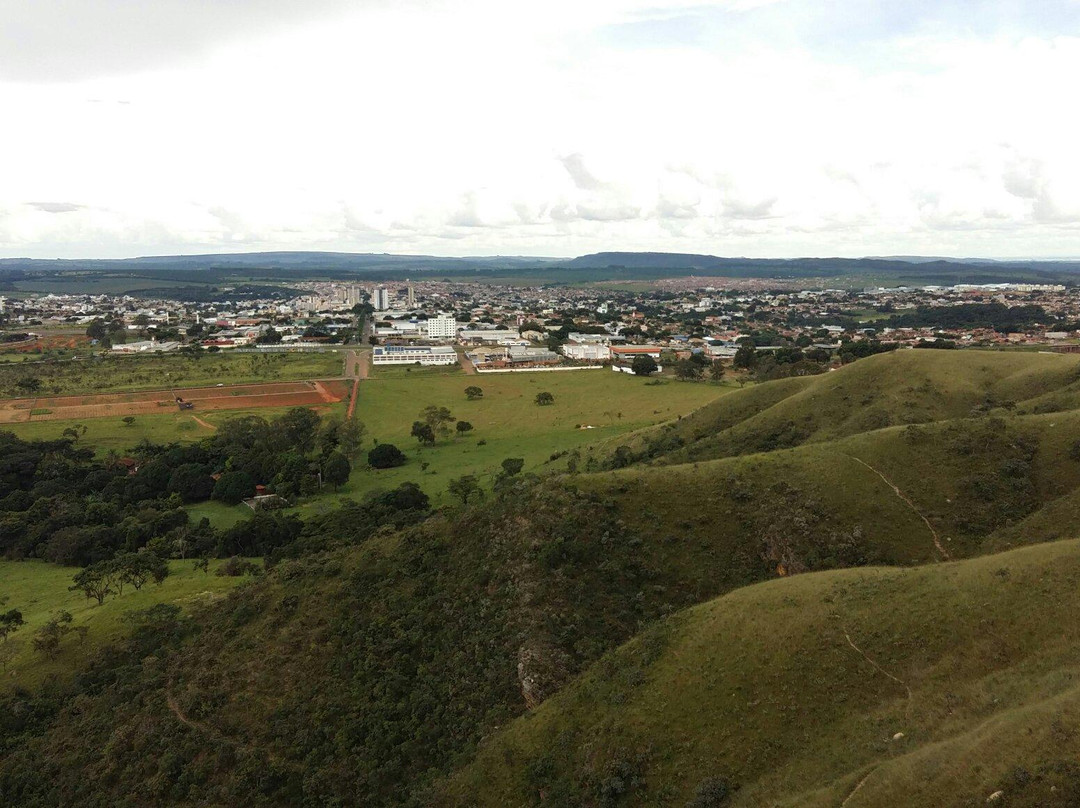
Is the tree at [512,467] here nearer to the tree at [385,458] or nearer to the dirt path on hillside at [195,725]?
the tree at [385,458]

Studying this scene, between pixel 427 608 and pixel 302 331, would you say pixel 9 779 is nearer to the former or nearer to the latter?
pixel 427 608

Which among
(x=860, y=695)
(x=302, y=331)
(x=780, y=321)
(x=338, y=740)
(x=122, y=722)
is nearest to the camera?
(x=860, y=695)

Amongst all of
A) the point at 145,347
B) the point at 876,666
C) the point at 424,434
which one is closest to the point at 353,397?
the point at 424,434

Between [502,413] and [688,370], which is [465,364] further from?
[502,413]

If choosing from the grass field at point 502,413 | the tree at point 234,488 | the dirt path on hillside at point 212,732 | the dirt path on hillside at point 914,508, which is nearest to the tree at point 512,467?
the grass field at point 502,413

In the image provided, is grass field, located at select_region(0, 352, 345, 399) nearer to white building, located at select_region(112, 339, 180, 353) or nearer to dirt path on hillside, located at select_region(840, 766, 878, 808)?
white building, located at select_region(112, 339, 180, 353)

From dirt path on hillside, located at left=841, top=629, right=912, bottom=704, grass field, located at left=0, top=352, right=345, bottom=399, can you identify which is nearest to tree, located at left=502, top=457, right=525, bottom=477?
dirt path on hillside, located at left=841, top=629, right=912, bottom=704

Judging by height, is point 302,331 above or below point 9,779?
above

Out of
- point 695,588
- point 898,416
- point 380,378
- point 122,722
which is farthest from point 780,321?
point 122,722
